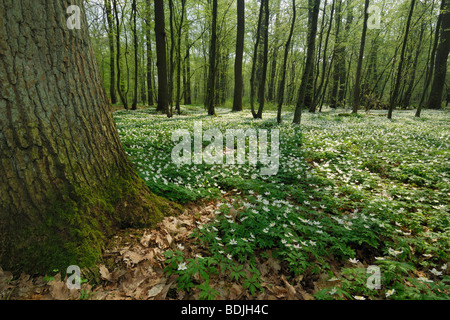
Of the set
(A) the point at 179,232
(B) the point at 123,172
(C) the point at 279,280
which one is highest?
(B) the point at 123,172

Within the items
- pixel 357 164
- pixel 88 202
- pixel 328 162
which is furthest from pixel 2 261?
pixel 357 164

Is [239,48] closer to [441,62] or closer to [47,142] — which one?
[47,142]

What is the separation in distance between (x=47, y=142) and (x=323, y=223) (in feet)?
11.8

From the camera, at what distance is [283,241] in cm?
260

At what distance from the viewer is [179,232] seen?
278 cm

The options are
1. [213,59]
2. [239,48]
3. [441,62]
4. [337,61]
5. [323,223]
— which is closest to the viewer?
[323,223]

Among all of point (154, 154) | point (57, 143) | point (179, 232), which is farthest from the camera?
point (154, 154)

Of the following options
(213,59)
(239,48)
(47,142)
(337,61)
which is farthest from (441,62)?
(47,142)

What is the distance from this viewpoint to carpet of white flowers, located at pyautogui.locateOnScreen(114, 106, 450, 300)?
2.13 meters

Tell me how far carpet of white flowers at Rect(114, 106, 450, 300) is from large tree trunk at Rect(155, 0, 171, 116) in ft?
32.6

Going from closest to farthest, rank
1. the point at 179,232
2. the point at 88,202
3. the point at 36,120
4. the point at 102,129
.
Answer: the point at 36,120 → the point at 88,202 → the point at 102,129 → the point at 179,232

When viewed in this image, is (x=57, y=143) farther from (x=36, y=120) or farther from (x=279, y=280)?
(x=279, y=280)

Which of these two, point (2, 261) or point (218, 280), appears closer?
point (2, 261)
